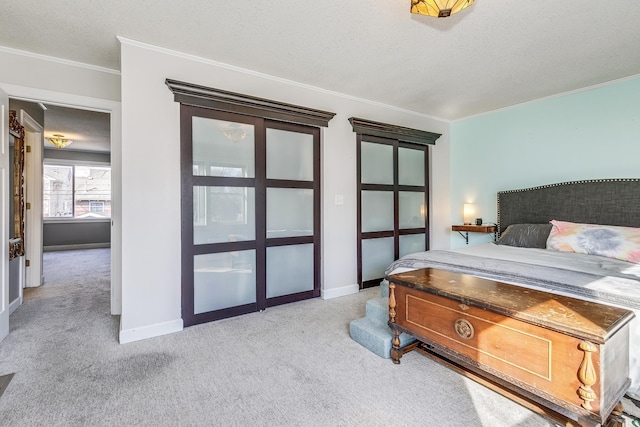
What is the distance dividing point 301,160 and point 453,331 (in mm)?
2420

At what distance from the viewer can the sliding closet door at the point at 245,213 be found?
9.43ft

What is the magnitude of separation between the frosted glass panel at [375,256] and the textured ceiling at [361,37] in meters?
2.08

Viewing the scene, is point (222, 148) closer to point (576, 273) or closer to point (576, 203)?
point (576, 273)

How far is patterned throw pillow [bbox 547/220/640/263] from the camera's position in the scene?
8.45 feet

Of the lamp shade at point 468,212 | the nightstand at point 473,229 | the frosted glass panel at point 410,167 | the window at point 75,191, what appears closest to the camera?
the nightstand at point 473,229

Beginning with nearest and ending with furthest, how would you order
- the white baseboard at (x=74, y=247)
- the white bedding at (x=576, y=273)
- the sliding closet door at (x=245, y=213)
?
the white bedding at (x=576, y=273) → the sliding closet door at (x=245, y=213) → the white baseboard at (x=74, y=247)

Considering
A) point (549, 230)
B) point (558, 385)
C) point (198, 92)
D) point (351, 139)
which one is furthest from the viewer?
point (351, 139)

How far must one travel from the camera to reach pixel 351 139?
12.8 feet

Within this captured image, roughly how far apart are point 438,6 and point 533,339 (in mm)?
1919

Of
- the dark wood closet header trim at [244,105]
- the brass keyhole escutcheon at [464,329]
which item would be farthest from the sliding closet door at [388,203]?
the brass keyhole escutcheon at [464,329]

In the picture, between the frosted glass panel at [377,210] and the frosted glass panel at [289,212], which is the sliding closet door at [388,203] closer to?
the frosted glass panel at [377,210]

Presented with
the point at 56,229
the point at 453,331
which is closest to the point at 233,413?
the point at 453,331

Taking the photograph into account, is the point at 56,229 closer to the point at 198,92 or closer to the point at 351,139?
the point at 198,92

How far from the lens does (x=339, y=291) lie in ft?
12.4
